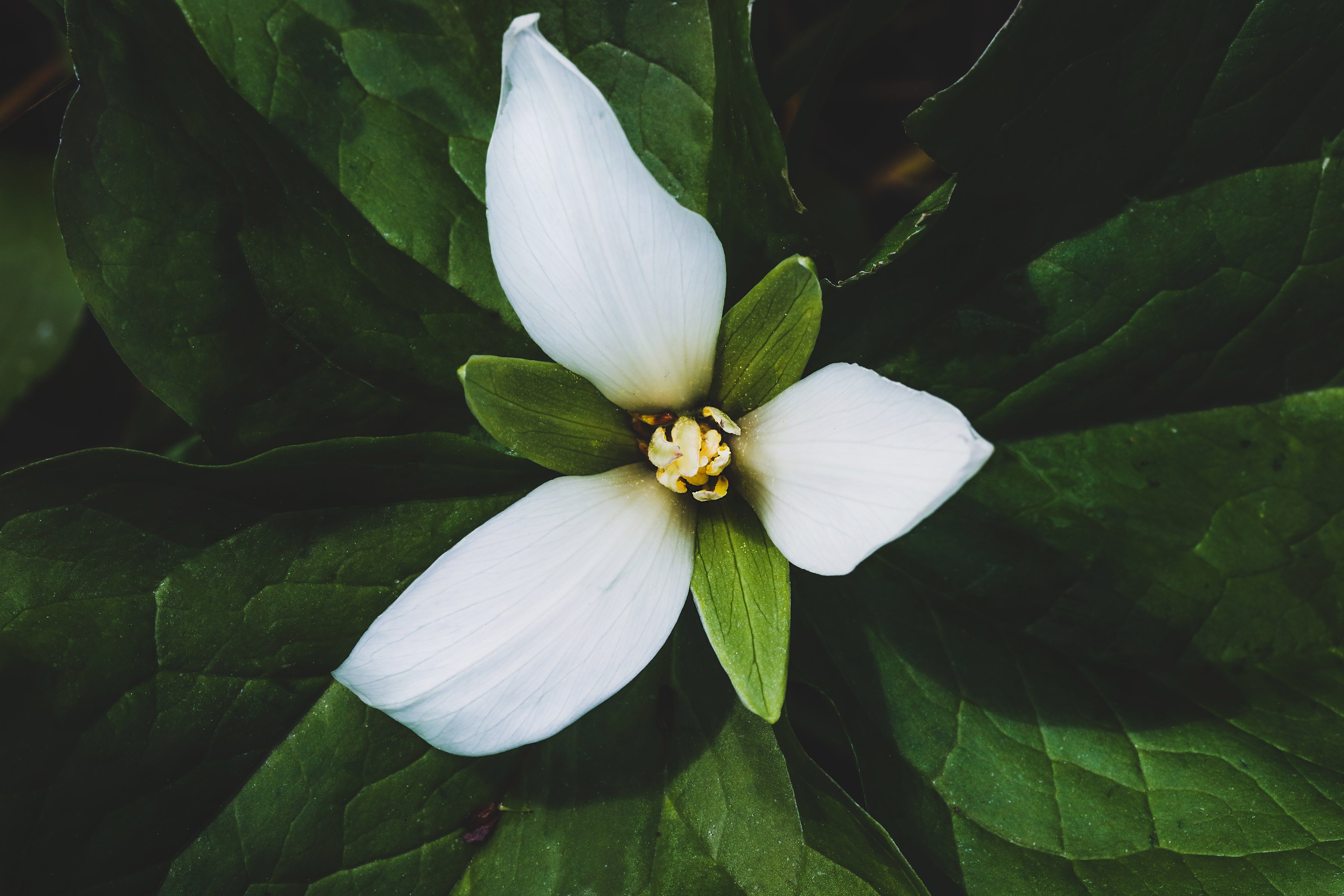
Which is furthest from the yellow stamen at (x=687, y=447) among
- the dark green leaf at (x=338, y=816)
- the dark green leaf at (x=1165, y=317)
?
the dark green leaf at (x=338, y=816)

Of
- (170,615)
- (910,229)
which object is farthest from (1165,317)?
(170,615)

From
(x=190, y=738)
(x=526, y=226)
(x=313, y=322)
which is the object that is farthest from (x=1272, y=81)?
(x=190, y=738)

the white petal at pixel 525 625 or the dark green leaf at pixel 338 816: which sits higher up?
the white petal at pixel 525 625

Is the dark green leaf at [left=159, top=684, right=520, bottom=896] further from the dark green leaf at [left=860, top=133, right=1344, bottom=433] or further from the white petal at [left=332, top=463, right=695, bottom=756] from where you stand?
the dark green leaf at [left=860, top=133, right=1344, bottom=433]

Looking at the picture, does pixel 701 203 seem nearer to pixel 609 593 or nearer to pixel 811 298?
pixel 811 298

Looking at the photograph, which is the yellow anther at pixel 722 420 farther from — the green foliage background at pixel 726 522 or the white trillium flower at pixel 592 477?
the green foliage background at pixel 726 522

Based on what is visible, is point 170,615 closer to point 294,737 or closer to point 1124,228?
point 294,737
